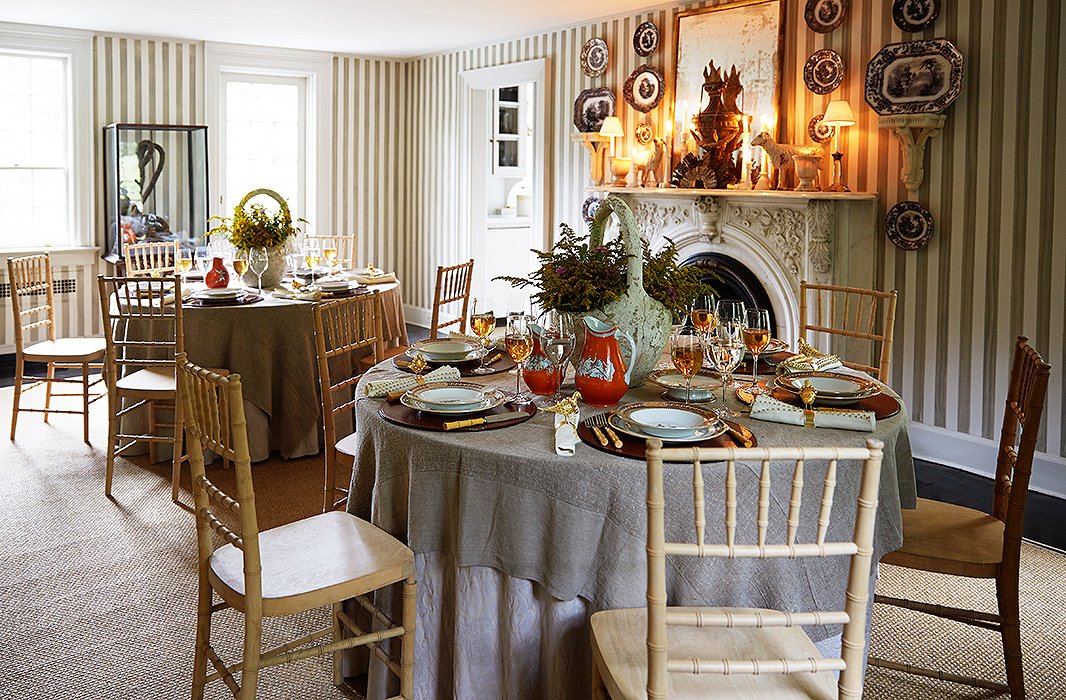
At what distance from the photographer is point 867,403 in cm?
254

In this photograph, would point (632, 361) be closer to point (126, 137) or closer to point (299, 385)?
point (299, 385)

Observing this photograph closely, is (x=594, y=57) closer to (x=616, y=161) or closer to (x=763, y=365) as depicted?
(x=616, y=161)

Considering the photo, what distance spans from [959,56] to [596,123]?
8.71 feet

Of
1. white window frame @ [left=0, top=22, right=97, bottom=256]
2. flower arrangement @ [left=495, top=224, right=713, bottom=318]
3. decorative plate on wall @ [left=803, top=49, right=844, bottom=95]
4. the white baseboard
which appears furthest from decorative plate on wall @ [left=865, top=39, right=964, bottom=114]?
white window frame @ [left=0, top=22, right=97, bottom=256]

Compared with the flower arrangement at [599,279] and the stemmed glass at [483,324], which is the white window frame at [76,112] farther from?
the flower arrangement at [599,279]

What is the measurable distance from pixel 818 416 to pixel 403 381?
1112 mm

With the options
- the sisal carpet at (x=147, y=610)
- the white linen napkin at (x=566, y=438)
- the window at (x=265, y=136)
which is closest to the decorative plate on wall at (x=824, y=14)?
the sisal carpet at (x=147, y=610)

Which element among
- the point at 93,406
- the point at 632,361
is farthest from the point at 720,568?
the point at 93,406

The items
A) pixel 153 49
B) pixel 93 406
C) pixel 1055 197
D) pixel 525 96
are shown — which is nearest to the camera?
pixel 1055 197

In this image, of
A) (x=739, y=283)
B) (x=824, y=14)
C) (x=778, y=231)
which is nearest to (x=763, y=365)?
(x=778, y=231)

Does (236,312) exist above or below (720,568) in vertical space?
above

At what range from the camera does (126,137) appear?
7.16 m

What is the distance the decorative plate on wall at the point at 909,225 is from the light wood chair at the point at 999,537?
2.27 metres

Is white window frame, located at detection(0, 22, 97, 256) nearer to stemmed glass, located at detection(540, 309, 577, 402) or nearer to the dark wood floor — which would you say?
stemmed glass, located at detection(540, 309, 577, 402)
